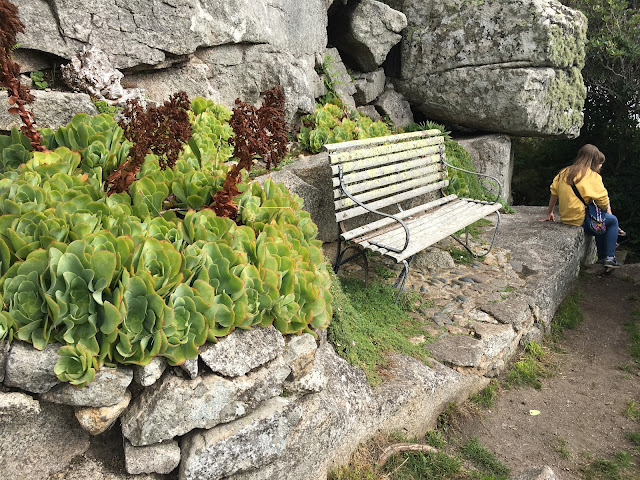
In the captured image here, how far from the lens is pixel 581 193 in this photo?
5.95 m

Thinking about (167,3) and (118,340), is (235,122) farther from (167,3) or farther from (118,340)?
(167,3)

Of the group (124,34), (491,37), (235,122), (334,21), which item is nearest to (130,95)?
(124,34)

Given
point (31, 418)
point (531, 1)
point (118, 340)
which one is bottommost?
point (31, 418)

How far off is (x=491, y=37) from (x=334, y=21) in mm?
2152

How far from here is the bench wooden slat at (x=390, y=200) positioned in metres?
4.36

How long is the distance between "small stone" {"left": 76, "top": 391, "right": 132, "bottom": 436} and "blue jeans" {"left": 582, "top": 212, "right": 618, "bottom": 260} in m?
5.69

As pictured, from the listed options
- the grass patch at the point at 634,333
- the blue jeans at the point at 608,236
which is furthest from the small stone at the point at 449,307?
the blue jeans at the point at 608,236

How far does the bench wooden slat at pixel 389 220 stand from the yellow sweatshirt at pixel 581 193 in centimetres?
142

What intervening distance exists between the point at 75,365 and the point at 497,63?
6.75m

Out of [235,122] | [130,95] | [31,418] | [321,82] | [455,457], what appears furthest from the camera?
[321,82]

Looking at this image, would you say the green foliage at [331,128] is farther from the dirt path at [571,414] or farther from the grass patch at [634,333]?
the grass patch at [634,333]

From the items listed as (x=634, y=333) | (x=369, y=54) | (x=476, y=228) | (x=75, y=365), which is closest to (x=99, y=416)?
(x=75, y=365)

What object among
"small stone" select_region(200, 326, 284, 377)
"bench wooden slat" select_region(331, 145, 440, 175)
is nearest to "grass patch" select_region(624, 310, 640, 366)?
"bench wooden slat" select_region(331, 145, 440, 175)

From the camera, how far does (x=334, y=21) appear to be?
726 centimetres
